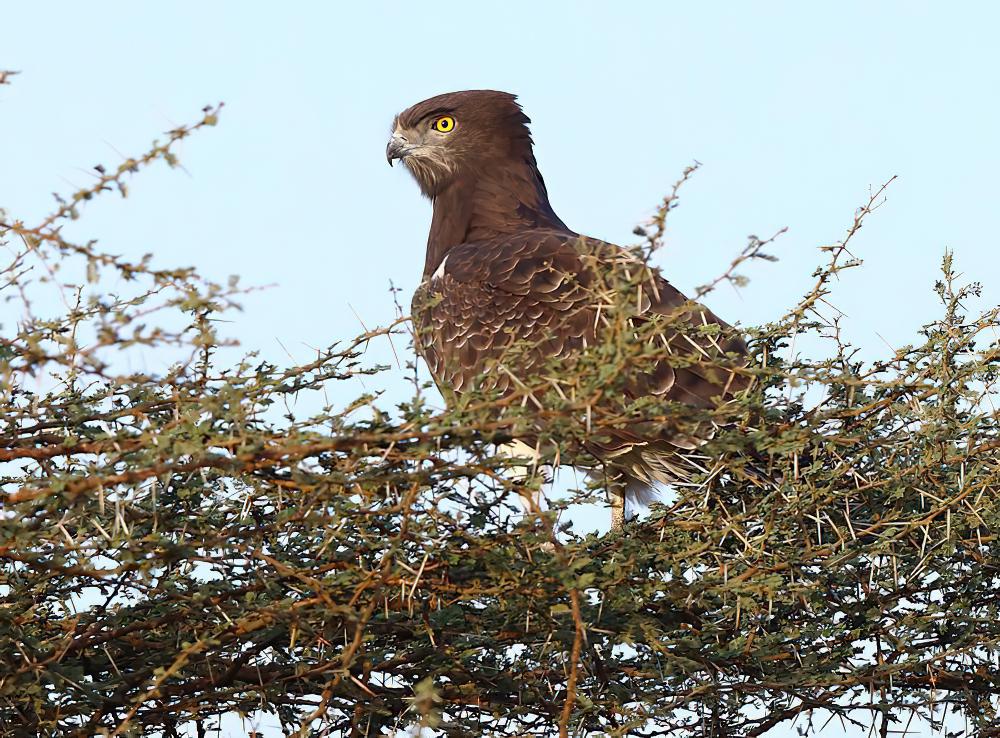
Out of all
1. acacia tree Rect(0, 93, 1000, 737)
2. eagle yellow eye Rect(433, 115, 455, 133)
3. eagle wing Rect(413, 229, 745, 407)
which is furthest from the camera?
eagle yellow eye Rect(433, 115, 455, 133)

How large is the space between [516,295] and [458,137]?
2.09m

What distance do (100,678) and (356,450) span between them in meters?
1.14

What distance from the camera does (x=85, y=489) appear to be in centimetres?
268

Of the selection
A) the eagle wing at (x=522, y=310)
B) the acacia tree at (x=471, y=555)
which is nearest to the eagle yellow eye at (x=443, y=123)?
the eagle wing at (x=522, y=310)

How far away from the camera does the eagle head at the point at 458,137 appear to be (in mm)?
Answer: 7738

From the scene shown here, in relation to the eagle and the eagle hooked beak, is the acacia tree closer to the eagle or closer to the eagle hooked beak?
the eagle

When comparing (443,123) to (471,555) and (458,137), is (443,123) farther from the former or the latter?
(471,555)

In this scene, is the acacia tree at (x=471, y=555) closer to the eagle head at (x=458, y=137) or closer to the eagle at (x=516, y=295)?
the eagle at (x=516, y=295)

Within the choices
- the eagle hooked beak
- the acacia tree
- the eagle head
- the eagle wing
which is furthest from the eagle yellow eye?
the acacia tree

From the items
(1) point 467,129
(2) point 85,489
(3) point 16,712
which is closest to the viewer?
(2) point 85,489

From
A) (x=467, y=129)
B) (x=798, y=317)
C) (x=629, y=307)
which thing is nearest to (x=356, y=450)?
(x=629, y=307)

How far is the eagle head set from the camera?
25.4 feet

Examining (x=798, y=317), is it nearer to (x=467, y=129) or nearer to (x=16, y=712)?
(x=16, y=712)

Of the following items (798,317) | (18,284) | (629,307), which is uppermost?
(798,317)
